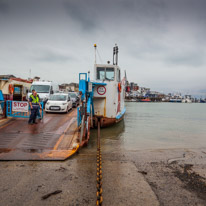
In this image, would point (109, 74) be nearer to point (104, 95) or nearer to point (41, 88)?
point (104, 95)

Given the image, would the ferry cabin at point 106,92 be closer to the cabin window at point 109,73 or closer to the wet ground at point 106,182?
the cabin window at point 109,73

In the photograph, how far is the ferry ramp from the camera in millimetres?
5289

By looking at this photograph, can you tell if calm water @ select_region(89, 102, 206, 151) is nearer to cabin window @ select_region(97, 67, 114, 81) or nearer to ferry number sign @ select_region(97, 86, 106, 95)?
ferry number sign @ select_region(97, 86, 106, 95)

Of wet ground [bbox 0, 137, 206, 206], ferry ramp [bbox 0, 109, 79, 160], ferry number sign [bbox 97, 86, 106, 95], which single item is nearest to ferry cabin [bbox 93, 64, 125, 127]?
ferry number sign [bbox 97, 86, 106, 95]

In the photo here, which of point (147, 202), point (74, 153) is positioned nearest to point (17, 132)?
point (74, 153)

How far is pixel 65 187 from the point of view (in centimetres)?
364

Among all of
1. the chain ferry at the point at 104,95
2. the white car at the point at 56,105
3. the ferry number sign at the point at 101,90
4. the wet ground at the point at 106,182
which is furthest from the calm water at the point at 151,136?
the white car at the point at 56,105

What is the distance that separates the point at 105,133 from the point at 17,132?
5.03m

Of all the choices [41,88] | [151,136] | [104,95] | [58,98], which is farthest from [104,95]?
[41,88]

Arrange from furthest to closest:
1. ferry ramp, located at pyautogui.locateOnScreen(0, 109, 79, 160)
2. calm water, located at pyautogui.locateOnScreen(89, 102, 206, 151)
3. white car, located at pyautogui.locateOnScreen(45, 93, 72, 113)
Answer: white car, located at pyautogui.locateOnScreen(45, 93, 72, 113), calm water, located at pyautogui.locateOnScreen(89, 102, 206, 151), ferry ramp, located at pyautogui.locateOnScreen(0, 109, 79, 160)

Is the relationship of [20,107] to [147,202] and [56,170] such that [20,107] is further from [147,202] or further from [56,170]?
[147,202]

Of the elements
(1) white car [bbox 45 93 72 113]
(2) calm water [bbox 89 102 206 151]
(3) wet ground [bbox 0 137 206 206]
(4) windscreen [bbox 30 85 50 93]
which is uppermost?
(4) windscreen [bbox 30 85 50 93]

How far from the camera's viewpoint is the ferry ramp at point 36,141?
17.4 feet

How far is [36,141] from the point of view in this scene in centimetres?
661
